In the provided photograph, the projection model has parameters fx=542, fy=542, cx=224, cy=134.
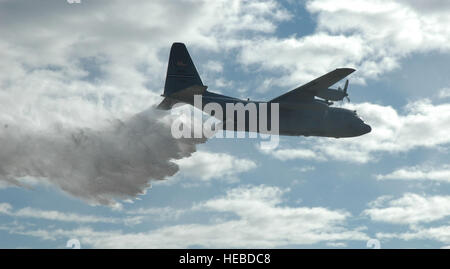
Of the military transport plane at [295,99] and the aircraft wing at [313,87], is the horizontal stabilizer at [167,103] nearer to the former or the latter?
the military transport plane at [295,99]

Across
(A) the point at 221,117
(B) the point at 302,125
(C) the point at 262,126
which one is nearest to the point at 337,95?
(B) the point at 302,125

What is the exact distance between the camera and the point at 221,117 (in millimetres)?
38469

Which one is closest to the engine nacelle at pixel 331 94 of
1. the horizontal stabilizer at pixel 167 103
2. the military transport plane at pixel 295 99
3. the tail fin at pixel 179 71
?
the military transport plane at pixel 295 99

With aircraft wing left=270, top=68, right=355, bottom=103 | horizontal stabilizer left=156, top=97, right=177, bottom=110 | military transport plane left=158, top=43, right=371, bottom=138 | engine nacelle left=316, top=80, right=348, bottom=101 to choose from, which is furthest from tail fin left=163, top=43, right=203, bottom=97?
engine nacelle left=316, top=80, right=348, bottom=101

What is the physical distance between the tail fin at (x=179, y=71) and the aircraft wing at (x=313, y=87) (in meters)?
6.35

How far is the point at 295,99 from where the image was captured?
131 feet

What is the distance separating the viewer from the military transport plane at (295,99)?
1508 inches

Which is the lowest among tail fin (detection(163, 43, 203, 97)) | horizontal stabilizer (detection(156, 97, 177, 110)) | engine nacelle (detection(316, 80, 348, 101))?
horizontal stabilizer (detection(156, 97, 177, 110))

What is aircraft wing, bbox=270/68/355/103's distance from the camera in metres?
37.0

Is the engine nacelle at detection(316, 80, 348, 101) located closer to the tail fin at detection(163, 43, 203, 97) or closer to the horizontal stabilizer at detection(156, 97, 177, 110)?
the tail fin at detection(163, 43, 203, 97)
